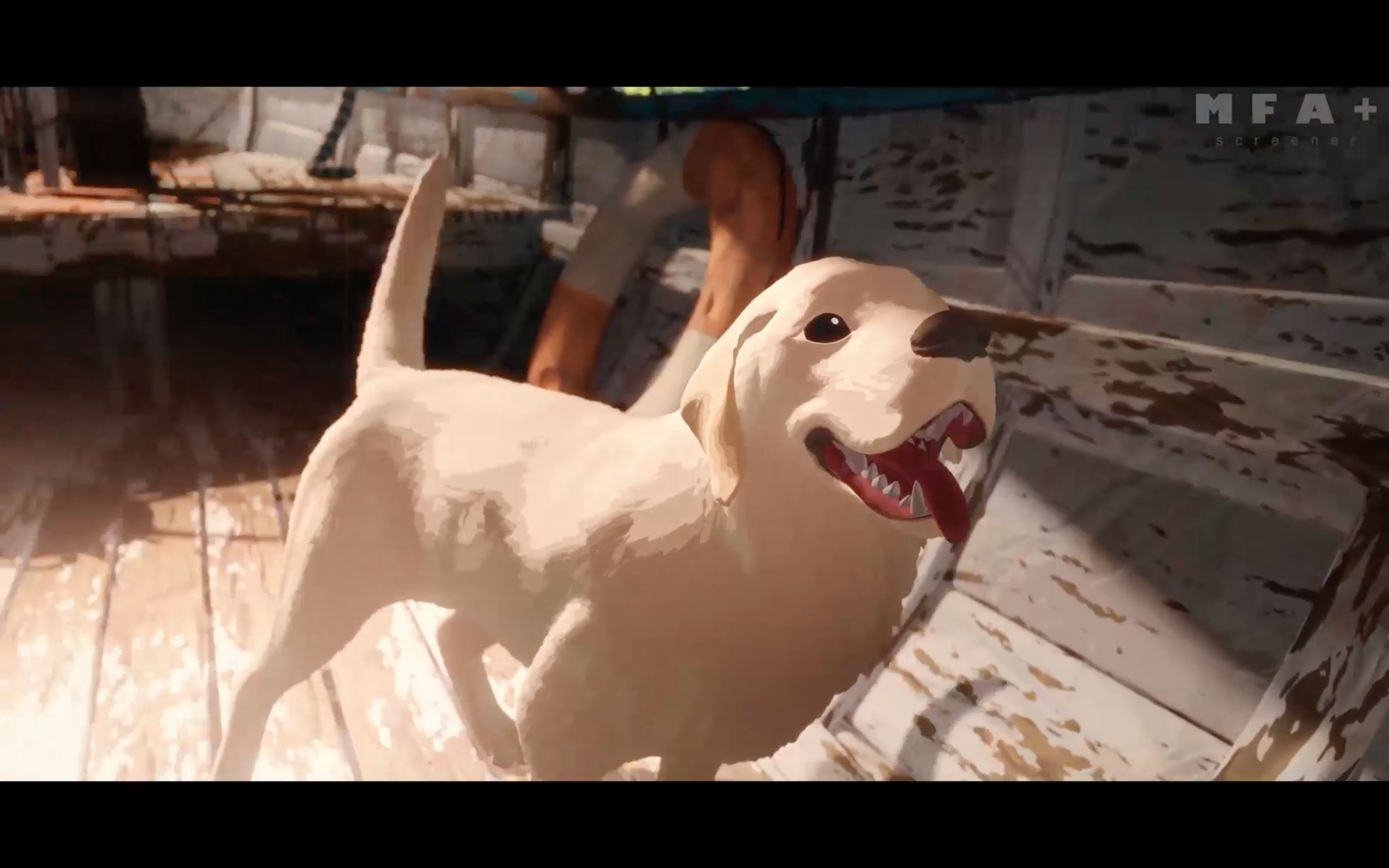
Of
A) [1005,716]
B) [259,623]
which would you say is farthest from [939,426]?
[259,623]

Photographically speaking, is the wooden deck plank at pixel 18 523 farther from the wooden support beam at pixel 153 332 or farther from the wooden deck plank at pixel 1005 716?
the wooden deck plank at pixel 1005 716

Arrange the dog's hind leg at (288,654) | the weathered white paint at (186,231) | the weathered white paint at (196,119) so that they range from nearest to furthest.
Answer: the dog's hind leg at (288,654) → the weathered white paint at (186,231) → the weathered white paint at (196,119)

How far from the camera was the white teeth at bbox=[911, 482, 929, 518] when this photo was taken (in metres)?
0.49

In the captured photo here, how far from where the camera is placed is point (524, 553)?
61 centimetres

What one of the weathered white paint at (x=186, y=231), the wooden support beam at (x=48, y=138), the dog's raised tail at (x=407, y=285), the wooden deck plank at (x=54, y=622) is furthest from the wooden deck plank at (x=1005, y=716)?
the wooden support beam at (x=48, y=138)

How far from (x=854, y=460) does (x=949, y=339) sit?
10 centimetres

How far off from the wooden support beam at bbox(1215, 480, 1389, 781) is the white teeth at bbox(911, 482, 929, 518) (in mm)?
362

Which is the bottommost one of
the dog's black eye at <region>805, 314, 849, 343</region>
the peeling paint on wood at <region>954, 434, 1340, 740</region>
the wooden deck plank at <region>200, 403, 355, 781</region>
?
the wooden deck plank at <region>200, 403, 355, 781</region>

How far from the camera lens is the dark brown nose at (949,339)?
0.44m

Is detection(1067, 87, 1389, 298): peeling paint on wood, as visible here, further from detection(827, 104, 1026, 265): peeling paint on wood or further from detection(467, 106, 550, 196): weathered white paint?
detection(467, 106, 550, 196): weathered white paint

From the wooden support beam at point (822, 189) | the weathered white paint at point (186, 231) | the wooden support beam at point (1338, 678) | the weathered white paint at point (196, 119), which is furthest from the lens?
the weathered white paint at point (196, 119)

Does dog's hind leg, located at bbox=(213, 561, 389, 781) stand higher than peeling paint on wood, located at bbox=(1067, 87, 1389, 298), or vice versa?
peeling paint on wood, located at bbox=(1067, 87, 1389, 298)

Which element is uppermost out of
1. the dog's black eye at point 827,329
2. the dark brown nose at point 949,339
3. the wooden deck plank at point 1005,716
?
the dark brown nose at point 949,339

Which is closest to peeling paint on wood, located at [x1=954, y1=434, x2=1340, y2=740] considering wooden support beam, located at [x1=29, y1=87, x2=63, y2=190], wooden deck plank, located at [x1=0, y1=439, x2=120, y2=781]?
wooden deck plank, located at [x1=0, y1=439, x2=120, y2=781]
